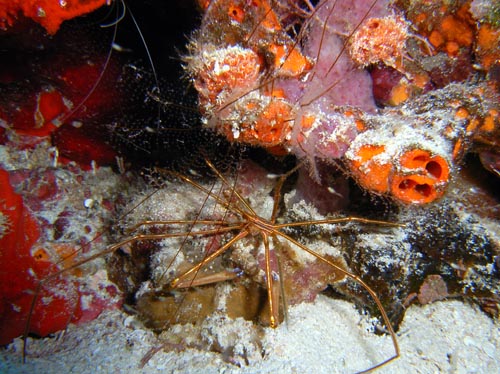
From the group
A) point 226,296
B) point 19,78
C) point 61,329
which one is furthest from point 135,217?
point 19,78

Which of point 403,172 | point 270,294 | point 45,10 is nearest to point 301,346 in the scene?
point 270,294

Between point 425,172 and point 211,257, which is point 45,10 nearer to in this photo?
point 211,257

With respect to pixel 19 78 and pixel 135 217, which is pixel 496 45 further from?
pixel 19 78

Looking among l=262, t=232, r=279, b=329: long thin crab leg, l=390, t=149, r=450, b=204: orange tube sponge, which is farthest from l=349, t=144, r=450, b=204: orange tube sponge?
l=262, t=232, r=279, b=329: long thin crab leg

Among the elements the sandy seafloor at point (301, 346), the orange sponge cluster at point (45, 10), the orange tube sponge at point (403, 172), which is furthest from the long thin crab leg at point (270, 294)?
the orange sponge cluster at point (45, 10)

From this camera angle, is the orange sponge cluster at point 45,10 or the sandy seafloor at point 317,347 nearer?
the orange sponge cluster at point 45,10

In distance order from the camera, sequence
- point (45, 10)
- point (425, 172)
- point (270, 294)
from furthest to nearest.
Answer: point (270, 294) < point (45, 10) < point (425, 172)

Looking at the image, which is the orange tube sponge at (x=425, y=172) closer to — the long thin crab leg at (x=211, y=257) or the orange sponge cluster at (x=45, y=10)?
the long thin crab leg at (x=211, y=257)

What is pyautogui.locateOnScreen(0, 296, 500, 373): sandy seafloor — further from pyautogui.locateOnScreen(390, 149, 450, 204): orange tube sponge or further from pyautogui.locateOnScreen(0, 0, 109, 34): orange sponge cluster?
pyautogui.locateOnScreen(0, 0, 109, 34): orange sponge cluster
